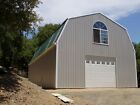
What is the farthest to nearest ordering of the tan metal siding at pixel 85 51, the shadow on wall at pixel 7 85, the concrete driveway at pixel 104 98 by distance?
the tan metal siding at pixel 85 51
the concrete driveway at pixel 104 98
the shadow on wall at pixel 7 85

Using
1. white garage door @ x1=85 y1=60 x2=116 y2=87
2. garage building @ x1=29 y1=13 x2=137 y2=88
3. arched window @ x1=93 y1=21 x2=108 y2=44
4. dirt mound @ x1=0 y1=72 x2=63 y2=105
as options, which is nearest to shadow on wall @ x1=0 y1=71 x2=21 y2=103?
dirt mound @ x1=0 y1=72 x2=63 y2=105

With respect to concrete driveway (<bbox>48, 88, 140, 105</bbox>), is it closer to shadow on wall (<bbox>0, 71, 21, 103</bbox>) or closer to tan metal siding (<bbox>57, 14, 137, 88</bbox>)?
shadow on wall (<bbox>0, 71, 21, 103</bbox>)

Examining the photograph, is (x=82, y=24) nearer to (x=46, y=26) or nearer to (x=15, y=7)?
(x=15, y=7)

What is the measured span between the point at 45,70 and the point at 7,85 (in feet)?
35.7

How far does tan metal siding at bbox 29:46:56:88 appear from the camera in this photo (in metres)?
22.9

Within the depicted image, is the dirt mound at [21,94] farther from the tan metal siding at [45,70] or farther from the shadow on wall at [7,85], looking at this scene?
the tan metal siding at [45,70]

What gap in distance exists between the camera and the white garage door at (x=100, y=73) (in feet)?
76.5

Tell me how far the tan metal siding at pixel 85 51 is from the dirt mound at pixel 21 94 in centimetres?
611

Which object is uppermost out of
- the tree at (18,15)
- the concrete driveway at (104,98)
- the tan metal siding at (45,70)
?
the tree at (18,15)

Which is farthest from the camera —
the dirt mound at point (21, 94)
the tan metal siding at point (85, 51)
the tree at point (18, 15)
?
the tan metal siding at point (85, 51)

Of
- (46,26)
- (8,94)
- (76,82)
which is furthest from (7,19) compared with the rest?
(46,26)

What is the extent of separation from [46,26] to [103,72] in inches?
1237

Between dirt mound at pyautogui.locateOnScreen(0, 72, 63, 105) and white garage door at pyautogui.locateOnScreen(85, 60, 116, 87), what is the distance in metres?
7.74

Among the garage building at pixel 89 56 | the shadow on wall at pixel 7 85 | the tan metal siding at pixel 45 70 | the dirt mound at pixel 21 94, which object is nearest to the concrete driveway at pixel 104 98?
the dirt mound at pixel 21 94
